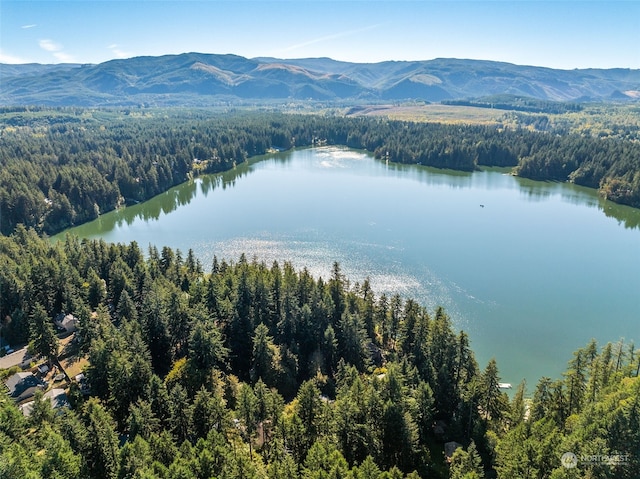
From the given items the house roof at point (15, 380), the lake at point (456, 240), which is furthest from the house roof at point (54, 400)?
the lake at point (456, 240)

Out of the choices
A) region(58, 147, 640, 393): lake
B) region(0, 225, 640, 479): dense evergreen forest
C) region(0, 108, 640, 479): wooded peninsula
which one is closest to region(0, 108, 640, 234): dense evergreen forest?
region(58, 147, 640, 393): lake

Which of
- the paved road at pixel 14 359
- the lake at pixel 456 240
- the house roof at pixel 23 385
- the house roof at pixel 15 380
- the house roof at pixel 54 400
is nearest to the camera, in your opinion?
the house roof at pixel 54 400

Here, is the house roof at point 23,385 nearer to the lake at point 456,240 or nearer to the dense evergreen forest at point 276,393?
the dense evergreen forest at point 276,393

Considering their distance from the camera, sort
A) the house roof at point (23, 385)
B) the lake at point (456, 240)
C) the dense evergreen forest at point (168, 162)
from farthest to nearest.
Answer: the dense evergreen forest at point (168, 162)
the lake at point (456, 240)
the house roof at point (23, 385)

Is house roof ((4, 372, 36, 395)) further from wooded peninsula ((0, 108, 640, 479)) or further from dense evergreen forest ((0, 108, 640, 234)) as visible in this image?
dense evergreen forest ((0, 108, 640, 234))

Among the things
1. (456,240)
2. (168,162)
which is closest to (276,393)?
(456,240)

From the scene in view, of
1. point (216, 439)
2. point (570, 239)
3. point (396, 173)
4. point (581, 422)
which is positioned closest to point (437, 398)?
point (581, 422)
